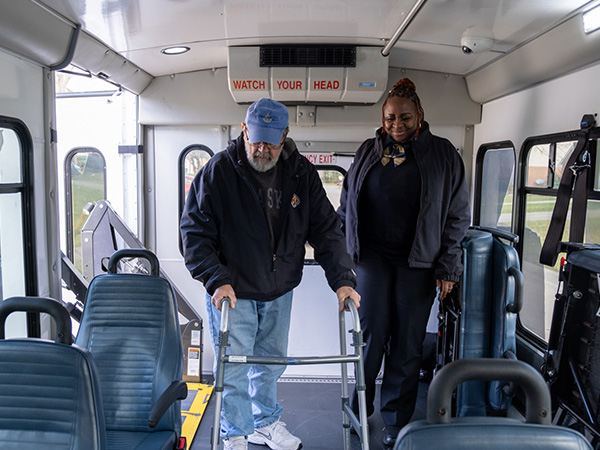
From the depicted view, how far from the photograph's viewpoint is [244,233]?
245 cm

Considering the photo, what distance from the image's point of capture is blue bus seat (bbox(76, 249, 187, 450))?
2.37 m

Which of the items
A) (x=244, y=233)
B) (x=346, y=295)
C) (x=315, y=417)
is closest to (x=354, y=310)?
(x=346, y=295)

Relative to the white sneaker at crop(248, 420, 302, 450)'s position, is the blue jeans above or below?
above

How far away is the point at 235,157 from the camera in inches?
97.0

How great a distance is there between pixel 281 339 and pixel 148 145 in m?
2.61

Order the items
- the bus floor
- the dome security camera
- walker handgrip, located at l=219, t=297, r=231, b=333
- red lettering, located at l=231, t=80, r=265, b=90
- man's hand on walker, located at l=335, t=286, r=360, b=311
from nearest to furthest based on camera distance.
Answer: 1. walker handgrip, located at l=219, t=297, r=231, b=333
2. man's hand on walker, located at l=335, t=286, r=360, b=311
3. the dome security camera
4. the bus floor
5. red lettering, located at l=231, t=80, r=265, b=90

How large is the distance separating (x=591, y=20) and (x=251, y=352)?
2506 millimetres

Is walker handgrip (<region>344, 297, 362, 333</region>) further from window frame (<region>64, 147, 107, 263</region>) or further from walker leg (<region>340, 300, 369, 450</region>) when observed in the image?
window frame (<region>64, 147, 107, 263</region>)

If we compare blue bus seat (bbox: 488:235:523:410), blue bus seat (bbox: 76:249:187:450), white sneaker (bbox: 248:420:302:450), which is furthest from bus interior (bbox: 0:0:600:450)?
blue bus seat (bbox: 76:249:187:450)

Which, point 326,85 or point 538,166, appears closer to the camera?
point 538,166

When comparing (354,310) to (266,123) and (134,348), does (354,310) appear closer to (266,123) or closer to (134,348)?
(266,123)

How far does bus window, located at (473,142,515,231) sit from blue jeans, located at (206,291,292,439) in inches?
86.3

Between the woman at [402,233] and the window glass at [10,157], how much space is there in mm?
1946

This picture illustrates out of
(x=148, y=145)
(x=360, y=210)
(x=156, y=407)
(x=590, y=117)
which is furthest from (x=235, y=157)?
(x=148, y=145)
